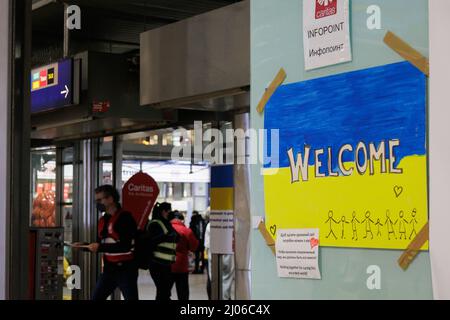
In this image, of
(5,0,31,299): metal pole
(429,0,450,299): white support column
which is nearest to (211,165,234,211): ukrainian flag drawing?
(5,0,31,299): metal pole

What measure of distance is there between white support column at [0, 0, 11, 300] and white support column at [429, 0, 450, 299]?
185cm

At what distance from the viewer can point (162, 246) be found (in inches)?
361

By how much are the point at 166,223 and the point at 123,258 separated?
99 cm

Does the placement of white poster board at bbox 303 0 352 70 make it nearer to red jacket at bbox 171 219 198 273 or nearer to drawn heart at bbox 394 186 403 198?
drawn heart at bbox 394 186 403 198

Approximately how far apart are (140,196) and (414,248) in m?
8.25

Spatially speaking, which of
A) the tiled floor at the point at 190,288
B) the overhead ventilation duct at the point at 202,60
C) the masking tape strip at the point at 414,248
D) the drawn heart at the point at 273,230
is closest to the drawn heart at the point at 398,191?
the masking tape strip at the point at 414,248

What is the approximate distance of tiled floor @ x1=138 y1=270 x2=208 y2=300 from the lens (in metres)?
13.2

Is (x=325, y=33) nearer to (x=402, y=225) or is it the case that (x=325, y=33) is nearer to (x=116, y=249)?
(x=402, y=225)

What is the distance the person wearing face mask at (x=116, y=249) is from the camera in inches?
324

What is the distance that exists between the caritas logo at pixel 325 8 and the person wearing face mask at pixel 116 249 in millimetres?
6380

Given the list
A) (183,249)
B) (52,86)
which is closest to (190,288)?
(183,249)

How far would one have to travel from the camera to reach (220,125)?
7266 mm

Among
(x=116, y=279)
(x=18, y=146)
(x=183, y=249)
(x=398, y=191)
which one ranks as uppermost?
(x=18, y=146)
